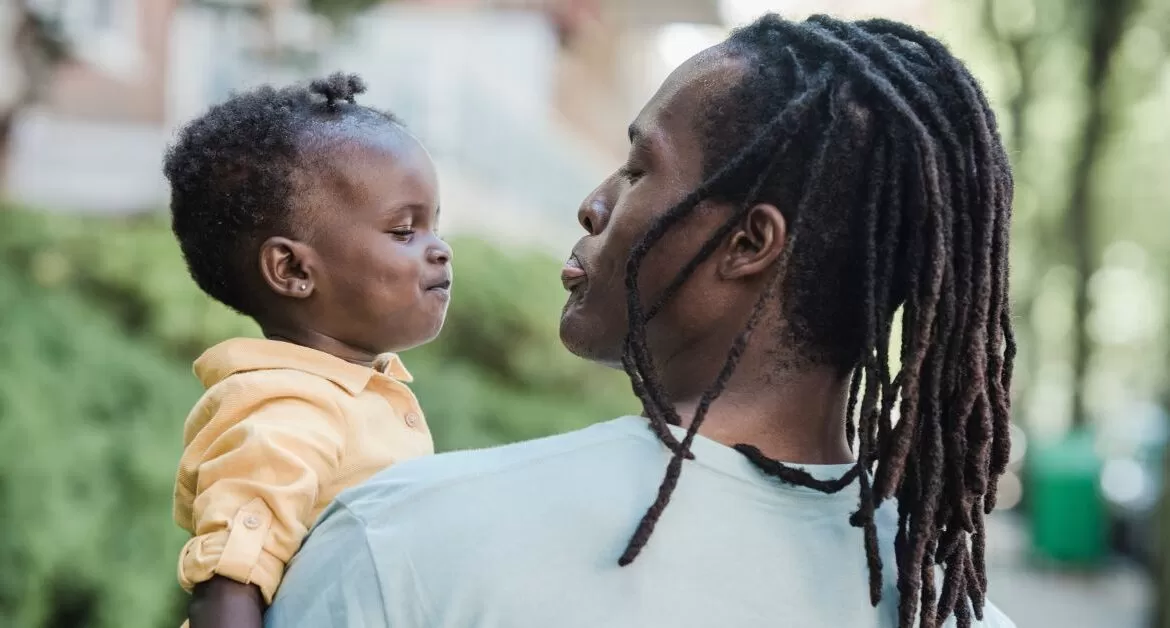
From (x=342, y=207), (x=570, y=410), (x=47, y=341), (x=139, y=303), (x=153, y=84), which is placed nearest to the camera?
(x=342, y=207)

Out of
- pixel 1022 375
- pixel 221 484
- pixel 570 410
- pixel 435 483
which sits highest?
pixel 435 483

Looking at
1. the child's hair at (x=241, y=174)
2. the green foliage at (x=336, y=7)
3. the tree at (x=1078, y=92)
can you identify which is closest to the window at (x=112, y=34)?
the green foliage at (x=336, y=7)

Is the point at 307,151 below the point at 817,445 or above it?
above

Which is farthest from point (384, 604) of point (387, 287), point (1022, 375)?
point (1022, 375)

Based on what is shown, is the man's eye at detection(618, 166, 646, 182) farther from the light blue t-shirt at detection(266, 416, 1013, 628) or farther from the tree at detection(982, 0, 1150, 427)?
the tree at detection(982, 0, 1150, 427)

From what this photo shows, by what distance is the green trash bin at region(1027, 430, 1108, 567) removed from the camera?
1332cm

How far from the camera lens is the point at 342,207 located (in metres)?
2.35

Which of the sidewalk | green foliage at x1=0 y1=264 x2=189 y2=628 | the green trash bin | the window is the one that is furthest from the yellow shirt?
the green trash bin

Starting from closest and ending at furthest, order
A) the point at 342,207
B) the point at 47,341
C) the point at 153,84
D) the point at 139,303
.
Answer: the point at 342,207
the point at 47,341
the point at 139,303
the point at 153,84

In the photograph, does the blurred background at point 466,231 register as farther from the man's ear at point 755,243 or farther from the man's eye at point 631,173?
the man's ear at point 755,243

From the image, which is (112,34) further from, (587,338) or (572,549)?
(572,549)

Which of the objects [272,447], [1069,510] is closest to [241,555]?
[272,447]

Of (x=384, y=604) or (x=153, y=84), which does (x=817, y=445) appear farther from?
(x=153, y=84)

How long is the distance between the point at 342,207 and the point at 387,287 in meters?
0.16
